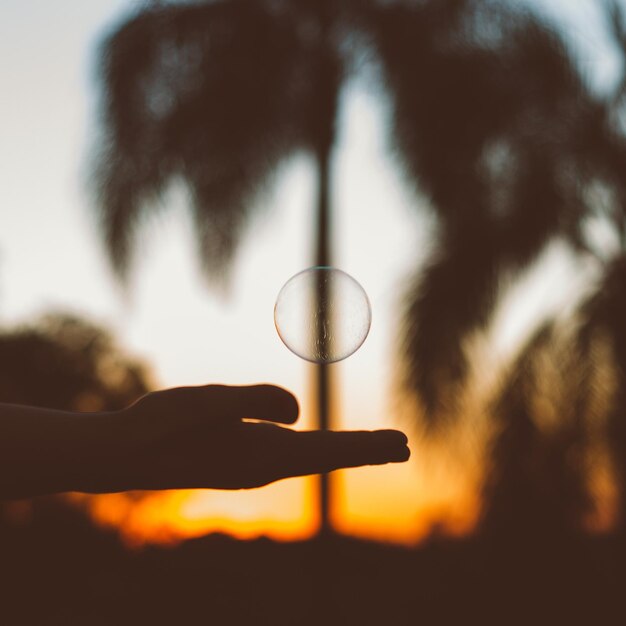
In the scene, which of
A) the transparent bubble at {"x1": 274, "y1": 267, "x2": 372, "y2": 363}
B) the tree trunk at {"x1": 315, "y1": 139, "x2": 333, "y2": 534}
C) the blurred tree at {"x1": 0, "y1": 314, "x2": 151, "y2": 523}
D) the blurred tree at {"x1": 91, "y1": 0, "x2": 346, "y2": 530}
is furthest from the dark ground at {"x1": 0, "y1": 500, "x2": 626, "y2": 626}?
the blurred tree at {"x1": 0, "y1": 314, "x2": 151, "y2": 523}

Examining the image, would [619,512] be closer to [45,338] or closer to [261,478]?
[261,478]

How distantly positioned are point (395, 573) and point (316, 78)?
4.33m

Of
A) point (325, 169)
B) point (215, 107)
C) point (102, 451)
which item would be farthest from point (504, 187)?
point (102, 451)

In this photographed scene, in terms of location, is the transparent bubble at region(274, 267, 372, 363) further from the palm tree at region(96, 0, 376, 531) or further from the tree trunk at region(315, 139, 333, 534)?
the palm tree at region(96, 0, 376, 531)

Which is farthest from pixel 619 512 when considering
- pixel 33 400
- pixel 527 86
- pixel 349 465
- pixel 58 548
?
pixel 33 400

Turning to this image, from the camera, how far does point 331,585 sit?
6723mm

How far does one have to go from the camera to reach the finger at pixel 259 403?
2.06m

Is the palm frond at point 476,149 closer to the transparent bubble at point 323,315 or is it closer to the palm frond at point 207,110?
the palm frond at point 207,110

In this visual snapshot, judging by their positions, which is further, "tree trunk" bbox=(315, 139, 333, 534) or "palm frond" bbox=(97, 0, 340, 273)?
"palm frond" bbox=(97, 0, 340, 273)

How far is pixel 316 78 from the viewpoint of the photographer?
832 centimetres

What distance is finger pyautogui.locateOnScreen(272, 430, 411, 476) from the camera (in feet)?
6.84

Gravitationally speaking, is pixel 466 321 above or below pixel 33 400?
below

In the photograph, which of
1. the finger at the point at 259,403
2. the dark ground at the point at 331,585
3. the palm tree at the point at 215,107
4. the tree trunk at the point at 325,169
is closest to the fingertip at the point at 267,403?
the finger at the point at 259,403

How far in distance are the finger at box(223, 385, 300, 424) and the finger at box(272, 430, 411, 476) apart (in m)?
0.07
